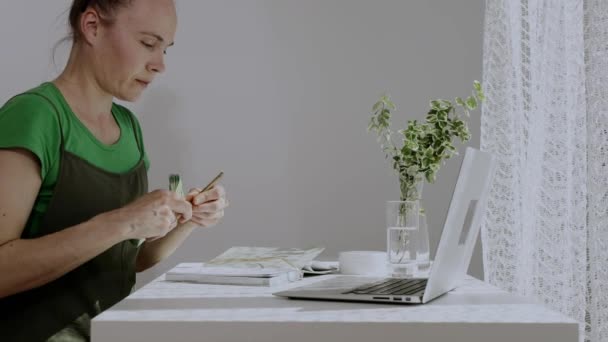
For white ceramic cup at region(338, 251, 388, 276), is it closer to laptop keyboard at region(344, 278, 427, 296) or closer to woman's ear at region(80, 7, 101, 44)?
laptop keyboard at region(344, 278, 427, 296)

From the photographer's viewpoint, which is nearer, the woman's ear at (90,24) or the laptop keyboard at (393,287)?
the laptop keyboard at (393,287)

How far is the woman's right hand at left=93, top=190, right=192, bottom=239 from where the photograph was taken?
1.23 meters

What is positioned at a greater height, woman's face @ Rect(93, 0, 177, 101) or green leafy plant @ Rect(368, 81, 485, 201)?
woman's face @ Rect(93, 0, 177, 101)

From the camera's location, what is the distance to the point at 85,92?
156 cm

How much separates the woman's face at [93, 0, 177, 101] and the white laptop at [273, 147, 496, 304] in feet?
1.97

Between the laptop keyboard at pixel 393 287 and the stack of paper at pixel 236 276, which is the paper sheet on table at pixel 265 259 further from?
the laptop keyboard at pixel 393 287

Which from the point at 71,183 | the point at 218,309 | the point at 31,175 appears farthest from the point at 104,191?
the point at 218,309

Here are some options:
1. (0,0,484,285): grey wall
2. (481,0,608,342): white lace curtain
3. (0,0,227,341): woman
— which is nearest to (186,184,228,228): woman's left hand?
(0,0,227,341): woman

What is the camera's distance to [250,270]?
1348 mm

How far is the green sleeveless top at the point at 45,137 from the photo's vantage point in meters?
1.34

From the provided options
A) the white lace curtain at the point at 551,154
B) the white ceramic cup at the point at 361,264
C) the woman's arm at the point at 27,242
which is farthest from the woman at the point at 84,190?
the white lace curtain at the point at 551,154

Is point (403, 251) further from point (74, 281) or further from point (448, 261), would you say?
point (74, 281)

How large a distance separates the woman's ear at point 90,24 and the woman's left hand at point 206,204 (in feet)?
1.25

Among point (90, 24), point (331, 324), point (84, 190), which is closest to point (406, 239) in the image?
point (331, 324)
